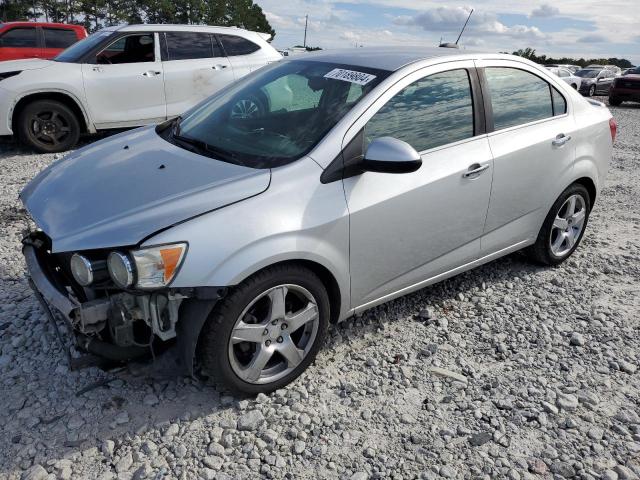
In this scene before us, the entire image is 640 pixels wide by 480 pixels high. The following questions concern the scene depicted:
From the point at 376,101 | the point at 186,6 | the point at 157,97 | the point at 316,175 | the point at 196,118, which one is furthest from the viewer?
the point at 186,6

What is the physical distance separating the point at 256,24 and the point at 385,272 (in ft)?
176

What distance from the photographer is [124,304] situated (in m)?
2.38

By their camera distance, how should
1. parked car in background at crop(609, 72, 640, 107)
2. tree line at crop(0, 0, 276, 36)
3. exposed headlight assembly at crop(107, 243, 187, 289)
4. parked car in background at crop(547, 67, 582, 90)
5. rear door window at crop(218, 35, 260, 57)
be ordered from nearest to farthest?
1. exposed headlight assembly at crop(107, 243, 187, 289)
2. rear door window at crop(218, 35, 260, 57)
3. parked car in background at crop(609, 72, 640, 107)
4. parked car in background at crop(547, 67, 582, 90)
5. tree line at crop(0, 0, 276, 36)

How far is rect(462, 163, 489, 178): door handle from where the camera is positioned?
128 inches

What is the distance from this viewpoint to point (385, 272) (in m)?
3.05

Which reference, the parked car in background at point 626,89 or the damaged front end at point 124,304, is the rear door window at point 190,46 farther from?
the parked car in background at point 626,89

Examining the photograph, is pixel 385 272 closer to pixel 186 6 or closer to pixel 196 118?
pixel 196 118

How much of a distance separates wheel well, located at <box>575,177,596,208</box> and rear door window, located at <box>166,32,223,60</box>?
5.70 metres

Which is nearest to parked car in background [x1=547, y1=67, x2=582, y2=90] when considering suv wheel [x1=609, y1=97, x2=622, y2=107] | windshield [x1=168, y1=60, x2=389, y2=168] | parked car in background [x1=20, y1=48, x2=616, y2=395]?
suv wheel [x1=609, y1=97, x2=622, y2=107]

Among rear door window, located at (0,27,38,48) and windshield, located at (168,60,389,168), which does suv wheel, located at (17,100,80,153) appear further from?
rear door window, located at (0,27,38,48)

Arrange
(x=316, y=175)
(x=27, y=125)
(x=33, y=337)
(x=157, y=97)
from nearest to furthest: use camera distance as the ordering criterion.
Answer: (x=316, y=175)
(x=33, y=337)
(x=27, y=125)
(x=157, y=97)

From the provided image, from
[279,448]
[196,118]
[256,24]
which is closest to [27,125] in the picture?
[196,118]

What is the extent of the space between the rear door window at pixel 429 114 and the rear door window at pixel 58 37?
10.4 metres

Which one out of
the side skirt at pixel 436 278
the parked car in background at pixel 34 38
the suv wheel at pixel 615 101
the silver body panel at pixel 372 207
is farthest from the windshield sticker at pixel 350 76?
the suv wheel at pixel 615 101
